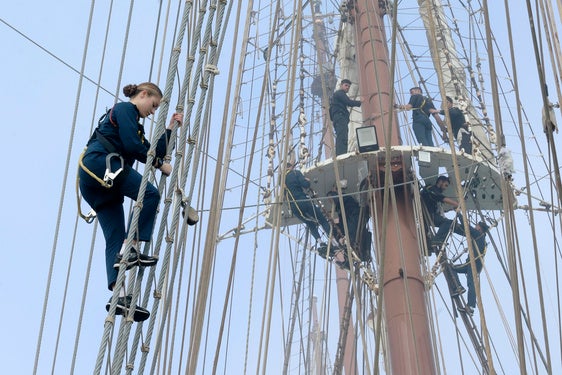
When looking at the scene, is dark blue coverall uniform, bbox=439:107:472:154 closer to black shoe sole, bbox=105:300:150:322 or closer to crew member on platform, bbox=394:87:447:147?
crew member on platform, bbox=394:87:447:147

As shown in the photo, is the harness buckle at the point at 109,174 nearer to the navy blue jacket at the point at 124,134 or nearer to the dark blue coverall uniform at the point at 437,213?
the navy blue jacket at the point at 124,134

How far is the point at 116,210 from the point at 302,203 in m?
6.66

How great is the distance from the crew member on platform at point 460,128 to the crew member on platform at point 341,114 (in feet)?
3.12

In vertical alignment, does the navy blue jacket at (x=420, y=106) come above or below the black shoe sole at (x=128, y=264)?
above

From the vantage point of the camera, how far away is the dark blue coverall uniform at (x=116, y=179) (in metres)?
4.93

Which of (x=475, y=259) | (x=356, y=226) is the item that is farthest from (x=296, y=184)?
(x=475, y=259)

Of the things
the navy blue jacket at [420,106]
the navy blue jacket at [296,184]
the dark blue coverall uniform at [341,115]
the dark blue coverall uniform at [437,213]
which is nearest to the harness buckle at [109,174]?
the navy blue jacket at [296,184]

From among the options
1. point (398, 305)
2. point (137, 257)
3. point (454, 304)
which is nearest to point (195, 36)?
point (137, 257)

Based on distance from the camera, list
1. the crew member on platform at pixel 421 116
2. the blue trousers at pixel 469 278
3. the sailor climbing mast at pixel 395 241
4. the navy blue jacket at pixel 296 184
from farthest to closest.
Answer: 1. the blue trousers at pixel 469 278
2. the crew member on platform at pixel 421 116
3. the navy blue jacket at pixel 296 184
4. the sailor climbing mast at pixel 395 241

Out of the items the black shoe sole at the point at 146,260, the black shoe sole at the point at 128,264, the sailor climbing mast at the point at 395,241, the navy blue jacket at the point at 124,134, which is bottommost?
the black shoe sole at the point at 128,264

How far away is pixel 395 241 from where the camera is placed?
11219mm

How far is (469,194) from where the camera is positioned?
476 inches

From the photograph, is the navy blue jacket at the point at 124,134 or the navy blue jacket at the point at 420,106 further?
the navy blue jacket at the point at 420,106

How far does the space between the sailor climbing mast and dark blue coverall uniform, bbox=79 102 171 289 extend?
13.8 ft
